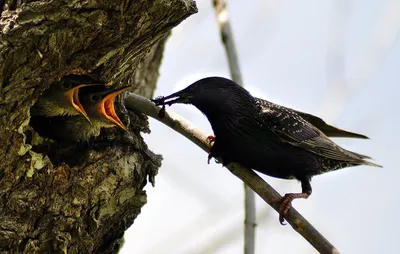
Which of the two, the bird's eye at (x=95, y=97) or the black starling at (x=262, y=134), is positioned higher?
the bird's eye at (x=95, y=97)

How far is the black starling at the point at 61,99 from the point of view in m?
3.84

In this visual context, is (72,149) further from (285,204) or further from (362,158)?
(362,158)

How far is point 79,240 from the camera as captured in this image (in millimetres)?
3293

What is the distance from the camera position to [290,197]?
12.2ft

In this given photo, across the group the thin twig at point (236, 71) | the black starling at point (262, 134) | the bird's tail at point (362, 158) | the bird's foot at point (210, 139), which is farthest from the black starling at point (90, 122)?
the bird's tail at point (362, 158)

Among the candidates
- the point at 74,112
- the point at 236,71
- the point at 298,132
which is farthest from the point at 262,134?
the point at 74,112

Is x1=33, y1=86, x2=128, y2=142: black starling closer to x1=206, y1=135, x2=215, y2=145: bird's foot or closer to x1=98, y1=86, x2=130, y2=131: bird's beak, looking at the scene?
x1=98, y1=86, x2=130, y2=131: bird's beak

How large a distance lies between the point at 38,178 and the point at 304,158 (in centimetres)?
187

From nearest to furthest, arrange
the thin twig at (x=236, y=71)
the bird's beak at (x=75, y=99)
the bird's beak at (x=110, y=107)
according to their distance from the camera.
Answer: the thin twig at (x=236, y=71) < the bird's beak at (x=110, y=107) < the bird's beak at (x=75, y=99)

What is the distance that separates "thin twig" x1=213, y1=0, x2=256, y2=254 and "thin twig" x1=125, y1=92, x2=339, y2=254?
119 mm

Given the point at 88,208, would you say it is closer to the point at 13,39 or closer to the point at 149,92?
the point at 13,39

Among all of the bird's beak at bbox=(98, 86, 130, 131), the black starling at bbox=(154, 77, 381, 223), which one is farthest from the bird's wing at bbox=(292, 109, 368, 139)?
the bird's beak at bbox=(98, 86, 130, 131)

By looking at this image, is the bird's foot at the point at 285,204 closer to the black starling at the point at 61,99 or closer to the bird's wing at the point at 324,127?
the bird's wing at the point at 324,127

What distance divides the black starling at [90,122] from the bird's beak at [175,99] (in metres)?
0.21
